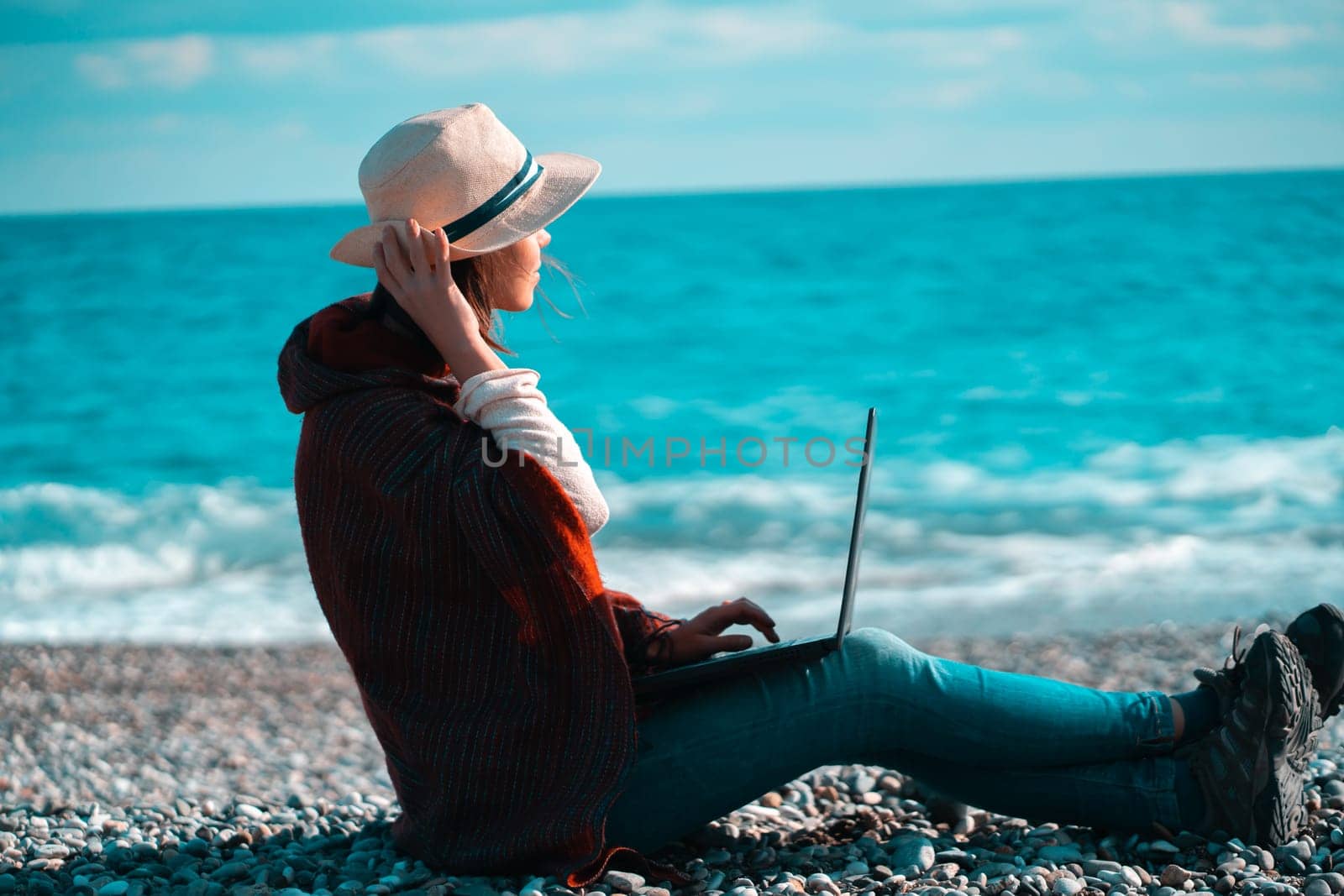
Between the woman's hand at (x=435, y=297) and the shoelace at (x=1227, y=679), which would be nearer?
the woman's hand at (x=435, y=297)

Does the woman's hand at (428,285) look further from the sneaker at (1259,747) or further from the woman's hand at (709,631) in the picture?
the sneaker at (1259,747)

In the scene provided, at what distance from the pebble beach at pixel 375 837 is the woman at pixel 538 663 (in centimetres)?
9

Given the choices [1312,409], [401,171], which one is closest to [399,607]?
[401,171]

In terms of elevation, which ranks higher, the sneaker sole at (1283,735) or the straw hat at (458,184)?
the straw hat at (458,184)

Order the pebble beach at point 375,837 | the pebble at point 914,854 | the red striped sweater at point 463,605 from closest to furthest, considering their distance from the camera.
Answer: the red striped sweater at point 463,605 → the pebble beach at point 375,837 → the pebble at point 914,854

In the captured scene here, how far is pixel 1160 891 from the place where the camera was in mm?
2334

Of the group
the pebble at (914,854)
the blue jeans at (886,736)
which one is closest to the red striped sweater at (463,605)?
the blue jeans at (886,736)

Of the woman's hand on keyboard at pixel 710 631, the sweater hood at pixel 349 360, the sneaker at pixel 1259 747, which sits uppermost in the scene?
the sweater hood at pixel 349 360

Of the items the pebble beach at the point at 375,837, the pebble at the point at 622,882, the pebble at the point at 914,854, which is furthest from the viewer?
the pebble at the point at 914,854

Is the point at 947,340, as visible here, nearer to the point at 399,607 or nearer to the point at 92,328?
the point at 92,328

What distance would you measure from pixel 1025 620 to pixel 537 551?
4.74 meters

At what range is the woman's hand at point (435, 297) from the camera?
2156 millimetres

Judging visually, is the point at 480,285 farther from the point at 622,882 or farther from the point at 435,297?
the point at 622,882

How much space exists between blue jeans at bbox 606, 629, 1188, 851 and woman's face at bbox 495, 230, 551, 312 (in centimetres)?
83
